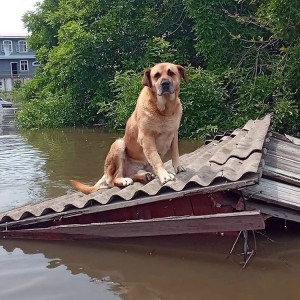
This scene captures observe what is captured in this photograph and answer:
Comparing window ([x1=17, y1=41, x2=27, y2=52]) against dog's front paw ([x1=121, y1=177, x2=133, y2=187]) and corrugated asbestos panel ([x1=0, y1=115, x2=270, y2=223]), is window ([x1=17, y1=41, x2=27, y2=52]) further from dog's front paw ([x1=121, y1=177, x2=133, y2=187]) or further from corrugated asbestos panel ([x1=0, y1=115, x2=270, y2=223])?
dog's front paw ([x1=121, y1=177, x2=133, y2=187])

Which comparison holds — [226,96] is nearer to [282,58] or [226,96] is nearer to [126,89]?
[282,58]

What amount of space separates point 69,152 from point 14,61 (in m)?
46.1

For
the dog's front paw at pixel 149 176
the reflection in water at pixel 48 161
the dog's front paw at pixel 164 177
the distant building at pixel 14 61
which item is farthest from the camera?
the distant building at pixel 14 61

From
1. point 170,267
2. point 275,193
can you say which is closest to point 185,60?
point 275,193

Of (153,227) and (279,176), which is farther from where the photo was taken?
(279,176)

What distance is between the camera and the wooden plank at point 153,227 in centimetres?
410

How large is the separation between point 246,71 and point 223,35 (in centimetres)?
128

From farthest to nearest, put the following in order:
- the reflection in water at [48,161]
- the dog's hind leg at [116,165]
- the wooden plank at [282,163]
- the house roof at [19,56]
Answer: the house roof at [19,56] < the reflection in water at [48,161] < the wooden plank at [282,163] < the dog's hind leg at [116,165]

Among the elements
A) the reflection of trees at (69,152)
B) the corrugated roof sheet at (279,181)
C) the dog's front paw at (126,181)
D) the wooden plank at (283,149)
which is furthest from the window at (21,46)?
the dog's front paw at (126,181)

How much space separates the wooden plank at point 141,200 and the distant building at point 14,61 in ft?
167

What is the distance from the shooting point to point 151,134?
5.12 metres

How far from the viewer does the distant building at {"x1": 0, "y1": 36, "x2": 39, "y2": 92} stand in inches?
2116

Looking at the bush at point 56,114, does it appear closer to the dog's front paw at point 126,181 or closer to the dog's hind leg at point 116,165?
the dog's hind leg at point 116,165

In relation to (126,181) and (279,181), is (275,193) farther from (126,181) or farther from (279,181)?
(126,181)
